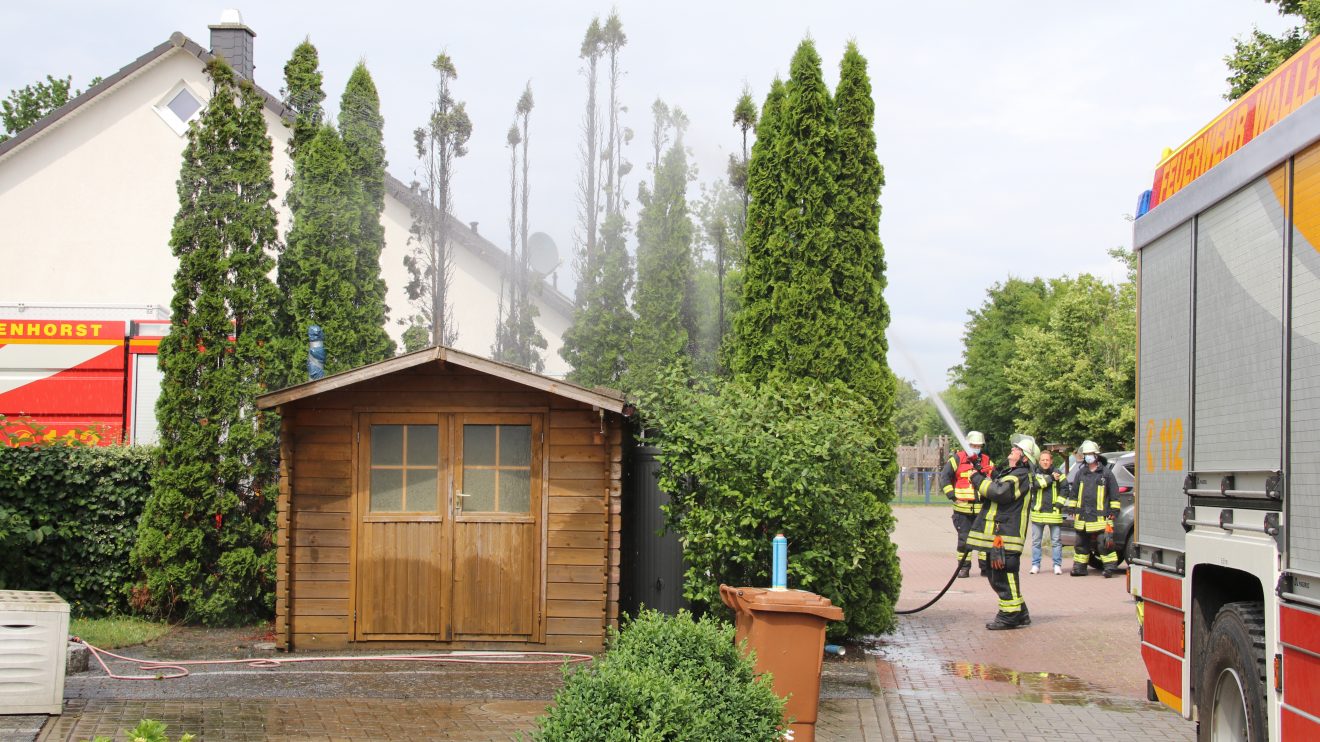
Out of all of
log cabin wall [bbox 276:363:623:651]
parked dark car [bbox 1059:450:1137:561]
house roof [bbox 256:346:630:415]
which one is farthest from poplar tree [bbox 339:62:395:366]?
parked dark car [bbox 1059:450:1137:561]

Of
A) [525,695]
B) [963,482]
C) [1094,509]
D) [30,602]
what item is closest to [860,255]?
[525,695]

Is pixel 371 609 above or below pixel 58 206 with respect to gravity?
below

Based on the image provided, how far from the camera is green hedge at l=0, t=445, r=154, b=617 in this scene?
12.2 metres

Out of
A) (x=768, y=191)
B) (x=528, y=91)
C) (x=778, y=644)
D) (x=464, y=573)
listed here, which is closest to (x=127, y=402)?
(x=464, y=573)

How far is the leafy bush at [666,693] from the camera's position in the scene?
4.90 m

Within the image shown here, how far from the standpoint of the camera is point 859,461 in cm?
1061

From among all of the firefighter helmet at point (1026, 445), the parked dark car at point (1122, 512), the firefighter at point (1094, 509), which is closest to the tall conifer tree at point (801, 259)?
the firefighter helmet at point (1026, 445)

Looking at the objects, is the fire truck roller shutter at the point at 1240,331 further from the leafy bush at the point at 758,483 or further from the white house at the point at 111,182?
the white house at the point at 111,182

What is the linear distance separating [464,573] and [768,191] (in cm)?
482

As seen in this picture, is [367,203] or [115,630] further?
[367,203]

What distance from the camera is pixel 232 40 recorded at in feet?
83.1

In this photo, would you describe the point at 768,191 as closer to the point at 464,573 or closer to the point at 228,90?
the point at 464,573

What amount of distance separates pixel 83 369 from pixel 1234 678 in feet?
45.2

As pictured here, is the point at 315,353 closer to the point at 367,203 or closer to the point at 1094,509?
the point at 367,203
